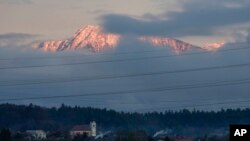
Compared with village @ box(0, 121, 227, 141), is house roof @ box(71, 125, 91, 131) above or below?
above

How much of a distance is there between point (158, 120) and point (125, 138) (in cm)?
7036

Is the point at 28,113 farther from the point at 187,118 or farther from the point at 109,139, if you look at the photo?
the point at 109,139

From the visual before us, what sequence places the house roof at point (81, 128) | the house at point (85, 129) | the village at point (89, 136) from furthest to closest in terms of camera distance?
the house roof at point (81, 128), the house at point (85, 129), the village at point (89, 136)

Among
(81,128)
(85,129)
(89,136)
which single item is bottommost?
(89,136)

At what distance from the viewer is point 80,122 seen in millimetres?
193000

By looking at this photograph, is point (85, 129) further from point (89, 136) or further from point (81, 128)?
point (89, 136)

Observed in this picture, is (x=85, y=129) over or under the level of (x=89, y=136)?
over

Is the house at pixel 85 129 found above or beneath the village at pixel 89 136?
above

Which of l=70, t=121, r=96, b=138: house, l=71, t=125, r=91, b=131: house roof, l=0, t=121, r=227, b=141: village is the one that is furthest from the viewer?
l=71, t=125, r=91, b=131: house roof

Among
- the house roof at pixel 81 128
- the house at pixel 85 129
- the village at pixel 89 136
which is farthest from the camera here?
the house roof at pixel 81 128

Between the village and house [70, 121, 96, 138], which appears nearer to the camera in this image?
the village

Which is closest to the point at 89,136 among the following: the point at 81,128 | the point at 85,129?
the point at 85,129

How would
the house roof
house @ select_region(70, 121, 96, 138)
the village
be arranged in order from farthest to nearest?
the house roof
house @ select_region(70, 121, 96, 138)
the village

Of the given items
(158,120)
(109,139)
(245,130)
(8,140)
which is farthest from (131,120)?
(245,130)
